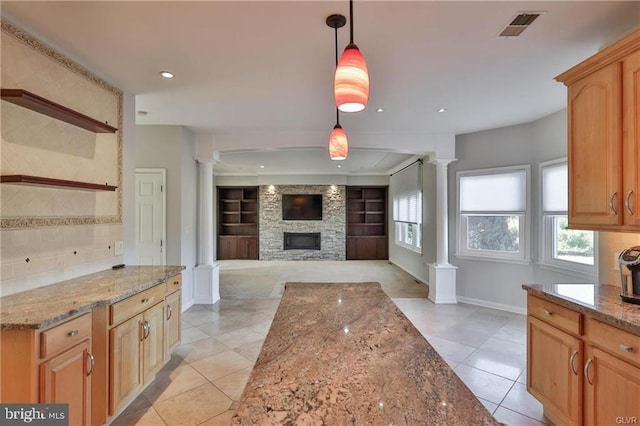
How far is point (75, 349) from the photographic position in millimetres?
1747

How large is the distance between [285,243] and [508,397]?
7.75m

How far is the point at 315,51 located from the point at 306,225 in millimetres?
7451

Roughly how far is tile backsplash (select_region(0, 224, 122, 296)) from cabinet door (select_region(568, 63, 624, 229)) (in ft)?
12.6

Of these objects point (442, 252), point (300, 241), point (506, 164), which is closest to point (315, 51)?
point (506, 164)

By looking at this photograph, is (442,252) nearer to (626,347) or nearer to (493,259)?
(493,259)

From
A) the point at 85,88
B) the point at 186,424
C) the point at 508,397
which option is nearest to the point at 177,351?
the point at 186,424

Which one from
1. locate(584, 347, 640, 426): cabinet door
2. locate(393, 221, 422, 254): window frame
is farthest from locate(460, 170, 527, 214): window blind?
locate(584, 347, 640, 426): cabinet door

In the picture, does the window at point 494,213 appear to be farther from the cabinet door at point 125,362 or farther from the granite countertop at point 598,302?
the cabinet door at point 125,362

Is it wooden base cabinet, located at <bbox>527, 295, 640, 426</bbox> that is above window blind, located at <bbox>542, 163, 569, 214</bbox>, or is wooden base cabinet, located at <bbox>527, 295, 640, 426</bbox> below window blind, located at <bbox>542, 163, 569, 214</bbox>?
below

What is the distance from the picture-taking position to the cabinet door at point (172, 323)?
274 centimetres

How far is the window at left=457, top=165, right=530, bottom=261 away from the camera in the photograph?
4434 mm

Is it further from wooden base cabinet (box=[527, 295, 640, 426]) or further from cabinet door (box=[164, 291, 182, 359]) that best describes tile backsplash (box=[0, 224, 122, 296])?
wooden base cabinet (box=[527, 295, 640, 426])

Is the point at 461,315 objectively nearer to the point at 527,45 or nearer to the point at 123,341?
the point at 527,45

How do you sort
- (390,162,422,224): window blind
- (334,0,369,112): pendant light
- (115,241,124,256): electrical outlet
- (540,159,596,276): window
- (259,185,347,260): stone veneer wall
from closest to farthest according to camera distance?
1. (334,0,369,112): pendant light
2. (115,241,124,256): electrical outlet
3. (540,159,596,276): window
4. (390,162,422,224): window blind
5. (259,185,347,260): stone veneer wall
